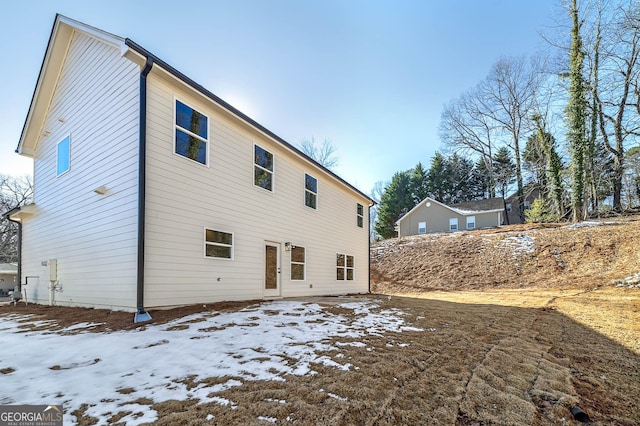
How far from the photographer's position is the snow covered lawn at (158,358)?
233 centimetres

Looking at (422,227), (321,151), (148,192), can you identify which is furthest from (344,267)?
(422,227)

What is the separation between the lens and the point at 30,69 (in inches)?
378

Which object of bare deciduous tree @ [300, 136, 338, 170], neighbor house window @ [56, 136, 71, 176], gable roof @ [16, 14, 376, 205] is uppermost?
bare deciduous tree @ [300, 136, 338, 170]

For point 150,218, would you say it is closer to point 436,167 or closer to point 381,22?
point 381,22

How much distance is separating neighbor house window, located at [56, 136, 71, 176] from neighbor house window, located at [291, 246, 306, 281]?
644cm

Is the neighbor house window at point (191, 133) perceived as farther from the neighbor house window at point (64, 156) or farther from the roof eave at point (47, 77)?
the neighbor house window at point (64, 156)

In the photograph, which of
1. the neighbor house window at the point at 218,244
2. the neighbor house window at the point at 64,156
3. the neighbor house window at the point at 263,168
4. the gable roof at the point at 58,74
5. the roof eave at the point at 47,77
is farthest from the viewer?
the neighbor house window at the point at 263,168

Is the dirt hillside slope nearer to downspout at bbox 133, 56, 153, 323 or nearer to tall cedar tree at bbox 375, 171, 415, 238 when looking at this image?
downspout at bbox 133, 56, 153, 323

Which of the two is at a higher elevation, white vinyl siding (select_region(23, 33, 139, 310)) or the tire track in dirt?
white vinyl siding (select_region(23, 33, 139, 310))

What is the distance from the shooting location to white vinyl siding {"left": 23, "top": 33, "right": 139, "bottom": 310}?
5906 millimetres

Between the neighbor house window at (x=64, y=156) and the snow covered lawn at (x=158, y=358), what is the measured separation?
180 inches

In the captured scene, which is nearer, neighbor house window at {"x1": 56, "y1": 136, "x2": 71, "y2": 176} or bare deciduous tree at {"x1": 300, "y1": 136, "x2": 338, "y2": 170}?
neighbor house window at {"x1": 56, "y1": 136, "x2": 71, "y2": 176}

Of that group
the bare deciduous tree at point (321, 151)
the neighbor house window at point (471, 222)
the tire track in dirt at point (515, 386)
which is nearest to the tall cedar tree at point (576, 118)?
the neighbor house window at point (471, 222)

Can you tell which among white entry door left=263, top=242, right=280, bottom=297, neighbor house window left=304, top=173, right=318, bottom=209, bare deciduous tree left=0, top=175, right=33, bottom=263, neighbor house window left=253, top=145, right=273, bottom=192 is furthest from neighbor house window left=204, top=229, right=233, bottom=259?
bare deciduous tree left=0, top=175, right=33, bottom=263
